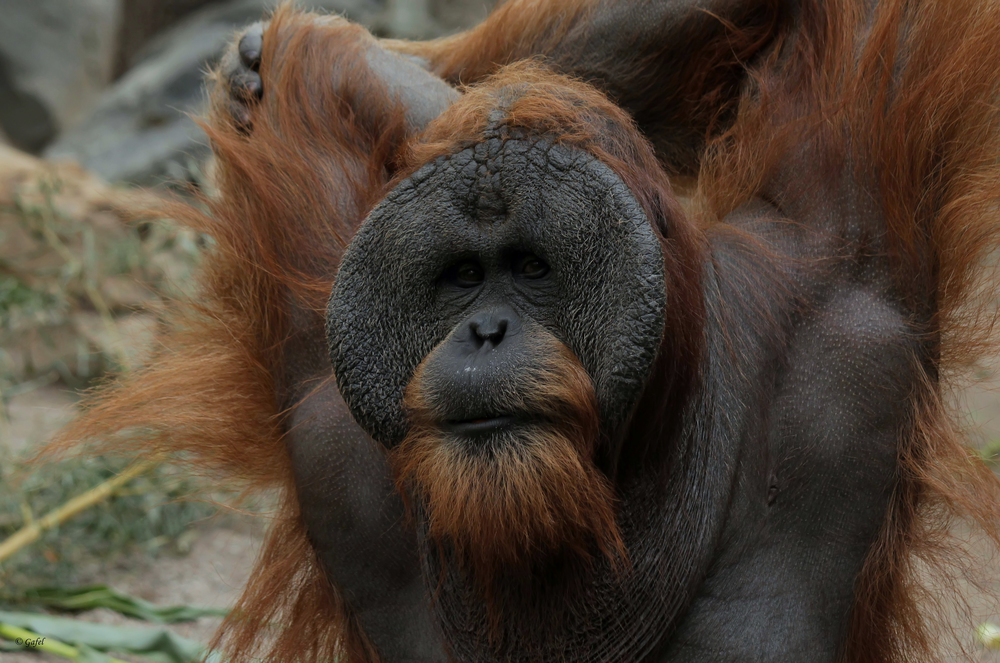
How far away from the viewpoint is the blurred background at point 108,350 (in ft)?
10.2

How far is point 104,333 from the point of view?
17.3ft

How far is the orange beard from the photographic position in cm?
169

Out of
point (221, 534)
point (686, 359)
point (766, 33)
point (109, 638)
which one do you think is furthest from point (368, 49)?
point (221, 534)

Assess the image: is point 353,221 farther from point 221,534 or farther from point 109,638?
point 221,534

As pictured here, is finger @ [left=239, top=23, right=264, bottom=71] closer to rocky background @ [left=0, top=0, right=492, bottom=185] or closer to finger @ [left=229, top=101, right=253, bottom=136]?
finger @ [left=229, top=101, right=253, bottom=136]

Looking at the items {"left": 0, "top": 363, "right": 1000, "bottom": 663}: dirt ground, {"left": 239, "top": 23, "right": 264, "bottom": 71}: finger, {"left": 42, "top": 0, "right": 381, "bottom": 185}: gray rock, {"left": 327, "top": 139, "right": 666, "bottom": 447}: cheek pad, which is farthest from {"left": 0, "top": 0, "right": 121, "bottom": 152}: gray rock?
{"left": 327, "top": 139, "right": 666, "bottom": 447}: cheek pad

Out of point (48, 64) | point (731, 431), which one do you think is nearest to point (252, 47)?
point (731, 431)

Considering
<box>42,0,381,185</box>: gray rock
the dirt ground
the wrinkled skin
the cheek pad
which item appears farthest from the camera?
<box>42,0,381,185</box>: gray rock

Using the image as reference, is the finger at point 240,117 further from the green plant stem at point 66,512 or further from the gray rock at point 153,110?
the gray rock at point 153,110

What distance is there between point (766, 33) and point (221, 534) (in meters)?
3.10

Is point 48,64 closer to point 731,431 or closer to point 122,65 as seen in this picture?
point 122,65

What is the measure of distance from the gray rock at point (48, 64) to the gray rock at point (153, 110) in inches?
47.9

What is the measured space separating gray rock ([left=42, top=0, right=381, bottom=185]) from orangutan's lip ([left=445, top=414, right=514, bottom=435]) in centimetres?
665

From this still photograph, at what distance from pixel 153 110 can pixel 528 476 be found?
7.82 metres
